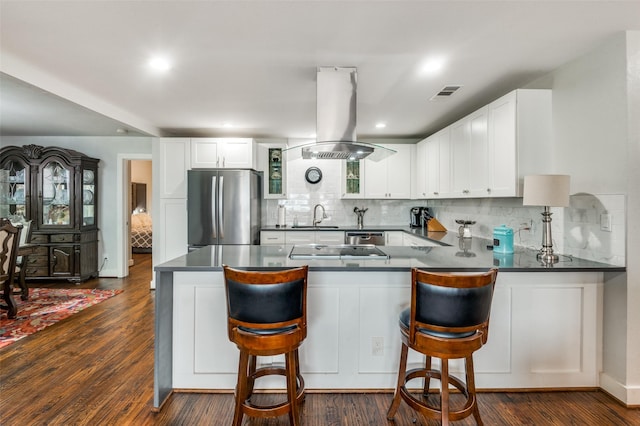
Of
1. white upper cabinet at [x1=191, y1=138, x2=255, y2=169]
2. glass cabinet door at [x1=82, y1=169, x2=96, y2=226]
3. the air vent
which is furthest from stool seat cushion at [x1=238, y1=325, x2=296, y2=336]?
glass cabinet door at [x1=82, y1=169, x2=96, y2=226]

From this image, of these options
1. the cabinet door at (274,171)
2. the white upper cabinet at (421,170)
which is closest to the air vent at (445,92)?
the white upper cabinet at (421,170)

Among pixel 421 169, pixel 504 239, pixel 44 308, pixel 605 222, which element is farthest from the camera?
pixel 421 169

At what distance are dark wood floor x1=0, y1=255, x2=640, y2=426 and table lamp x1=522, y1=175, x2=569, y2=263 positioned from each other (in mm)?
954

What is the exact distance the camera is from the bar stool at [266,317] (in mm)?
1630

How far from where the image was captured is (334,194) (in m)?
5.30

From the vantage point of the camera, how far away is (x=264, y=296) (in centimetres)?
163

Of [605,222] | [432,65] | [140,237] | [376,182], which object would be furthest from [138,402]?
[140,237]

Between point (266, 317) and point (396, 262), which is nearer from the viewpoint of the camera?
point (266, 317)

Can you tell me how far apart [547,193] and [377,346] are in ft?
5.23

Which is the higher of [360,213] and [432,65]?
[432,65]

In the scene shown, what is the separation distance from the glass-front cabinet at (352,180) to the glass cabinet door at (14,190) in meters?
4.89

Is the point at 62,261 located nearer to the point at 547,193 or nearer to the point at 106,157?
the point at 106,157

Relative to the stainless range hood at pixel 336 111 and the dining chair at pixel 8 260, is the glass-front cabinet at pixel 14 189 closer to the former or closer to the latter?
the dining chair at pixel 8 260

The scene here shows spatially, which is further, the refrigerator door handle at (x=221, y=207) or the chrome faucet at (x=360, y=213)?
the chrome faucet at (x=360, y=213)
